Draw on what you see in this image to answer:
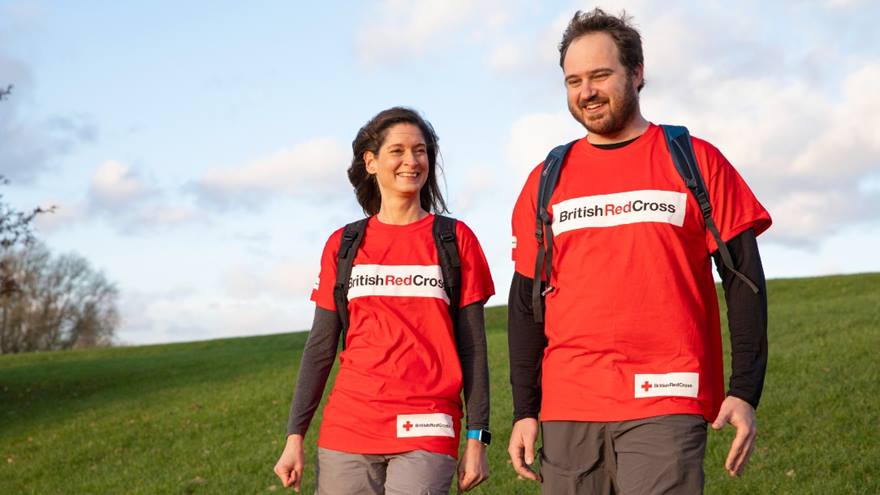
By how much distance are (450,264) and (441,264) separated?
47mm

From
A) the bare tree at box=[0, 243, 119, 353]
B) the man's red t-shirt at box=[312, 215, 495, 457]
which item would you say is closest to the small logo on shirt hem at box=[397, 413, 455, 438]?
the man's red t-shirt at box=[312, 215, 495, 457]

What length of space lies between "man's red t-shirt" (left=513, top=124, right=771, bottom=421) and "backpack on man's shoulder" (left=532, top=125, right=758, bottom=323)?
33mm

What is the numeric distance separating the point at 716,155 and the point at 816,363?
13680 millimetres

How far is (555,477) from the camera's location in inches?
165

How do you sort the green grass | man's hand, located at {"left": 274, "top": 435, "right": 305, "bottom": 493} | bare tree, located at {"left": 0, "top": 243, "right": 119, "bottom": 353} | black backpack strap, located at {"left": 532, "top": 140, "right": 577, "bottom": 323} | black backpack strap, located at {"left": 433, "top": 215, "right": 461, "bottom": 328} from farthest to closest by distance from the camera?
bare tree, located at {"left": 0, "top": 243, "right": 119, "bottom": 353} < the green grass < black backpack strap, located at {"left": 433, "top": 215, "right": 461, "bottom": 328} < man's hand, located at {"left": 274, "top": 435, "right": 305, "bottom": 493} < black backpack strap, located at {"left": 532, "top": 140, "right": 577, "bottom": 323}

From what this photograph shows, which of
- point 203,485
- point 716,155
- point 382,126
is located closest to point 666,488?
point 716,155

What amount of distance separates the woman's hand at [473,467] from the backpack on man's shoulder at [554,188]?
1026 millimetres

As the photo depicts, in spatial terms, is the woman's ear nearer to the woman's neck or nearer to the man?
the woman's neck

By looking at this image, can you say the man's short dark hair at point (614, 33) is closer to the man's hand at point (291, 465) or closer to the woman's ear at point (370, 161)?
the woman's ear at point (370, 161)

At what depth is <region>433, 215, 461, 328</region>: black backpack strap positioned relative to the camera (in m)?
5.29

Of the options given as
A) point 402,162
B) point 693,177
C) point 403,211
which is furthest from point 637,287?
point 402,162

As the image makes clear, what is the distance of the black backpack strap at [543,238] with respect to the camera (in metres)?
4.38

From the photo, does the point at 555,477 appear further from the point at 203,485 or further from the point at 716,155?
the point at 203,485

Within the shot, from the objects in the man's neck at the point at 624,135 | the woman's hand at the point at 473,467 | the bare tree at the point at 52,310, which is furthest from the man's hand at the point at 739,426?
the bare tree at the point at 52,310
